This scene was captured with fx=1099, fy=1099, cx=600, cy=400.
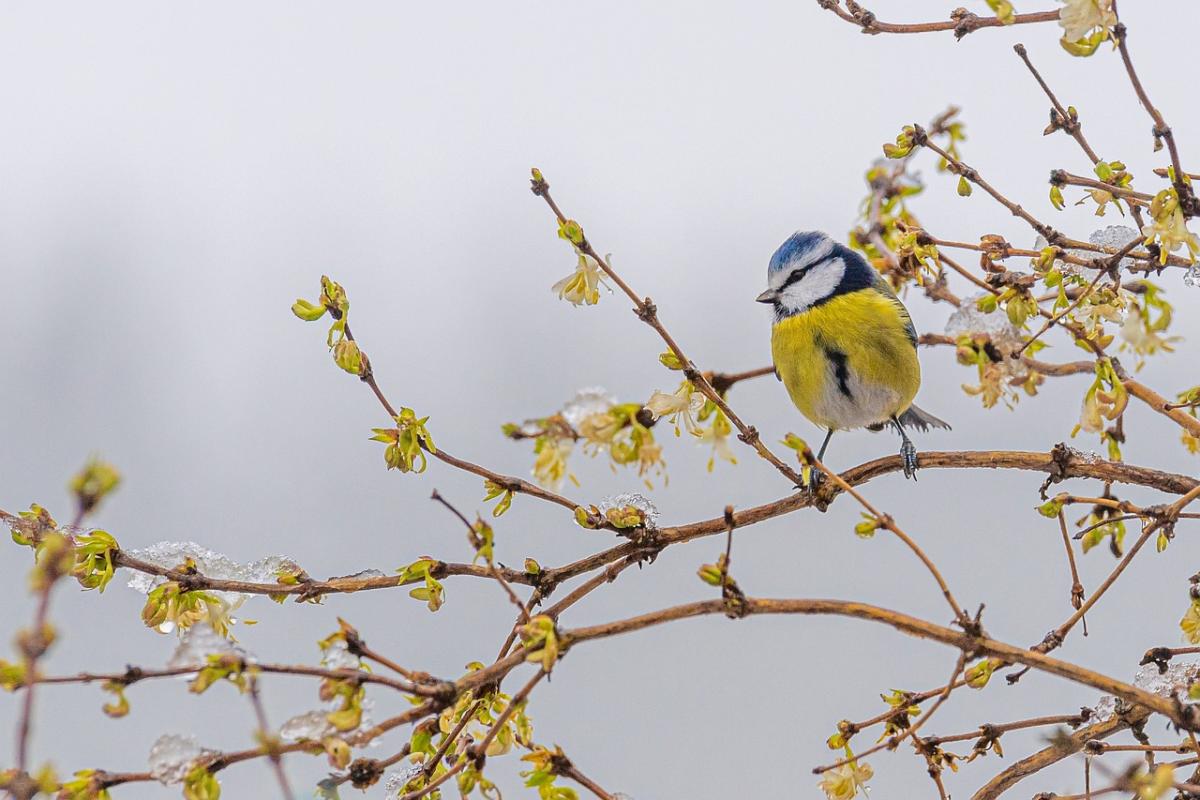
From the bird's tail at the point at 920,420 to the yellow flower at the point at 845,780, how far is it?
1.38 feet

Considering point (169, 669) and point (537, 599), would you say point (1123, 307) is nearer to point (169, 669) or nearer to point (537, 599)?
point (537, 599)

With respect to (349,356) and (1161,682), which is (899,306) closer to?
(1161,682)

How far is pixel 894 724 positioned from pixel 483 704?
7.5 inches

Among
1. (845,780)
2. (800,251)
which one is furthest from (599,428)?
(800,251)

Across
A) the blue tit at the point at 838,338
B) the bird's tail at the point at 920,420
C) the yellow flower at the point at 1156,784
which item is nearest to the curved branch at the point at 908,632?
the yellow flower at the point at 1156,784

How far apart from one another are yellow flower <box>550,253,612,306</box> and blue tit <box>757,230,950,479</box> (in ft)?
1.02

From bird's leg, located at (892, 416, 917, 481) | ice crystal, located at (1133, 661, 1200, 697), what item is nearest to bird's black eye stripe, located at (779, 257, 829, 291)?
bird's leg, located at (892, 416, 917, 481)

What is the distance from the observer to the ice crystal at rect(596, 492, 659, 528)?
0.51 m

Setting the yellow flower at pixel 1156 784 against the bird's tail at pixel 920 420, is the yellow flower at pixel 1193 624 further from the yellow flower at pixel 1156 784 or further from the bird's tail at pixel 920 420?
the bird's tail at pixel 920 420

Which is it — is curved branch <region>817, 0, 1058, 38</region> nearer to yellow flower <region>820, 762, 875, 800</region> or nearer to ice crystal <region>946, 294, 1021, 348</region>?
ice crystal <region>946, 294, 1021, 348</region>

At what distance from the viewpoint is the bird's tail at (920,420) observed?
34.9 inches

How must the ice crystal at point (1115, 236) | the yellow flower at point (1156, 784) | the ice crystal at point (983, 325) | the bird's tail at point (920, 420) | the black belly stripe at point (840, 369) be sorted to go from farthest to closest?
the bird's tail at point (920, 420)
the black belly stripe at point (840, 369)
the ice crystal at point (1115, 236)
the ice crystal at point (983, 325)
the yellow flower at point (1156, 784)

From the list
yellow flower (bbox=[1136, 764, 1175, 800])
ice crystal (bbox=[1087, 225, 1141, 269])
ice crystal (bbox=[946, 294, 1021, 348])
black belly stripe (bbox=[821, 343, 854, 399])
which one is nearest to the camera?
yellow flower (bbox=[1136, 764, 1175, 800])

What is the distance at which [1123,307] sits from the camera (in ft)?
1.72
